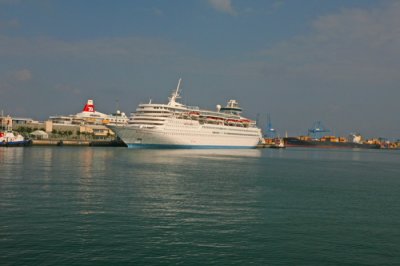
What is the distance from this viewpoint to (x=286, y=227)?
692 inches

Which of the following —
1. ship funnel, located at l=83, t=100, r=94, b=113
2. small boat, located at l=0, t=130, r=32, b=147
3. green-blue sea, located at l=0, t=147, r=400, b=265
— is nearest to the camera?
green-blue sea, located at l=0, t=147, r=400, b=265

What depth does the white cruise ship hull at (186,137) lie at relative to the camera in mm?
80500

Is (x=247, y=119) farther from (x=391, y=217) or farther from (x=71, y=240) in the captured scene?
(x=71, y=240)

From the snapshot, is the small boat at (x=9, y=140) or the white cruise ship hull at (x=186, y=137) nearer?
the small boat at (x=9, y=140)

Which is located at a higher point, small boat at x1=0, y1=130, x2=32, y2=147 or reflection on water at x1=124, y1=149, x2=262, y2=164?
small boat at x1=0, y1=130, x2=32, y2=147

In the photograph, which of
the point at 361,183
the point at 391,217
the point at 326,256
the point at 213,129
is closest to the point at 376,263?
the point at 326,256

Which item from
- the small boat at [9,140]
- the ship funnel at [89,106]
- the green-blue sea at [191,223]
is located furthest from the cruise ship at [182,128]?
the green-blue sea at [191,223]

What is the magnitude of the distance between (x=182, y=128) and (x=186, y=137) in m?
2.35

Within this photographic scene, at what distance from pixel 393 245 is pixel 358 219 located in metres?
4.36

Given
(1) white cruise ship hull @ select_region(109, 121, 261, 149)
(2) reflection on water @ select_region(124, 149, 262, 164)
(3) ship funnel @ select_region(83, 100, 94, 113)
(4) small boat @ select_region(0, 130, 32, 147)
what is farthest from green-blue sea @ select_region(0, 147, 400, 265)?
(3) ship funnel @ select_region(83, 100, 94, 113)

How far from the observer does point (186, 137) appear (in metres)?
88.5

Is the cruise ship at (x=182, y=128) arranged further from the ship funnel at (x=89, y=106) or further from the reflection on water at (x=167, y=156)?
the ship funnel at (x=89, y=106)

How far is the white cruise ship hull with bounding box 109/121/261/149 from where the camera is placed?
80.5 metres

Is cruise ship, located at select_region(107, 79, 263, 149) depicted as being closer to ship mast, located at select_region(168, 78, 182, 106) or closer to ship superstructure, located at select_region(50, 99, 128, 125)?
ship mast, located at select_region(168, 78, 182, 106)
